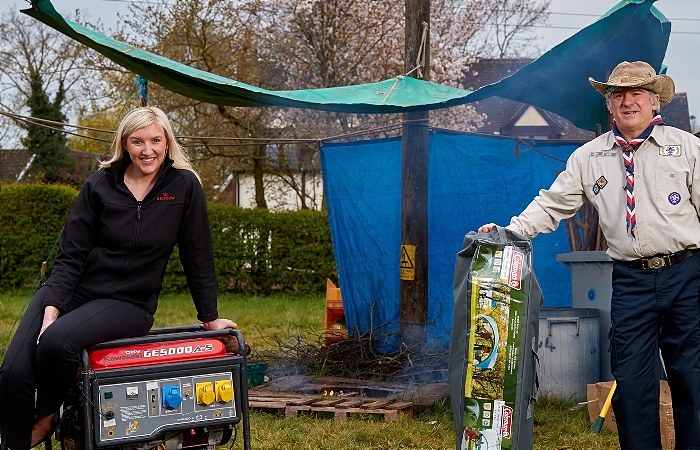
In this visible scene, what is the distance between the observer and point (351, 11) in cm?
1598

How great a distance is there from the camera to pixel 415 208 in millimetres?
6379

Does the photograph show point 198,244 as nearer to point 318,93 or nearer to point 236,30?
point 318,93

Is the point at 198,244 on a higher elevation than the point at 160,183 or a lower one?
lower

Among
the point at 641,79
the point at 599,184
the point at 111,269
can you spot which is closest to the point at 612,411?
the point at 599,184

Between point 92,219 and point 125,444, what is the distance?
35.7 inches

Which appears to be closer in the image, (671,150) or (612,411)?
(671,150)

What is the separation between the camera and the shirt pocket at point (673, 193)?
3.43m

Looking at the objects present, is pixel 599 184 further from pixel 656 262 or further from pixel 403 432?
pixel 403 432

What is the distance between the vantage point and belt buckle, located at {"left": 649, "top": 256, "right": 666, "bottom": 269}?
345 cm

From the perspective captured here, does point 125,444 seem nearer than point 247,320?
Yes

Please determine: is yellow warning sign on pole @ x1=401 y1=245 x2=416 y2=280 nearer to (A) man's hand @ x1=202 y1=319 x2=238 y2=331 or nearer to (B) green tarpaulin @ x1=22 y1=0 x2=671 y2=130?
(B) green tarpaulin @ x1=22 y1=0 x2=671 y2=130

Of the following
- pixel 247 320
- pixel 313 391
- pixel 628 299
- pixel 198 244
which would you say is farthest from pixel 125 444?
pixel 247 320

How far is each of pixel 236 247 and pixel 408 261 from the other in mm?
7210

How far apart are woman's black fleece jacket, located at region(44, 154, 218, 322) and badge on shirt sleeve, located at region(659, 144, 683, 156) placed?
1.97 m
